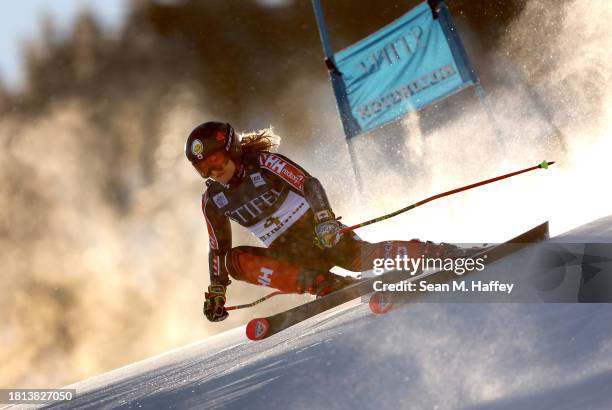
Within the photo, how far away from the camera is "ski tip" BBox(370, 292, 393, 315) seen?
4.47 metres

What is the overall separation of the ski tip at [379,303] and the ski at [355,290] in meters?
0.22

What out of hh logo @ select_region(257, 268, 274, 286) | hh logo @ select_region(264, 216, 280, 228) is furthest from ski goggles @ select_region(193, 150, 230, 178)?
hh logo @ select_region(257, 268, 274, 286)

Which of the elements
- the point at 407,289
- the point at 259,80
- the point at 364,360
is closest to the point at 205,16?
the point at 259,80

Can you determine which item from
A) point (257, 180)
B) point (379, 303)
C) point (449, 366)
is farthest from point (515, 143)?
point (449, 366)

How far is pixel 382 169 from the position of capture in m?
12.1

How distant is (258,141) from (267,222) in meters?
0.74

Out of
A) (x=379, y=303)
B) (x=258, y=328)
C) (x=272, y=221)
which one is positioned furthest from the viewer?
(x=272, y=221)

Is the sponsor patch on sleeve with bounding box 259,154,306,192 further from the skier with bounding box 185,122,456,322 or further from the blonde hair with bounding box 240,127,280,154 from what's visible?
the blonde hair with bounding box 240,127,280,154

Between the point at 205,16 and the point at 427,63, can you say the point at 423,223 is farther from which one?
the point at 205,16

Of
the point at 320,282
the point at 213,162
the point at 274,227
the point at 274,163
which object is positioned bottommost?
the point at 320,282

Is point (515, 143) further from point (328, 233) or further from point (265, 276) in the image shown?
point (328, 233)

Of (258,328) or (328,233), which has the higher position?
(328,233)

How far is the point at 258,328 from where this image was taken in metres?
5.25

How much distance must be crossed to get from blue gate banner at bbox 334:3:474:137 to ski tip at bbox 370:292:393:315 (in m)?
5.84
